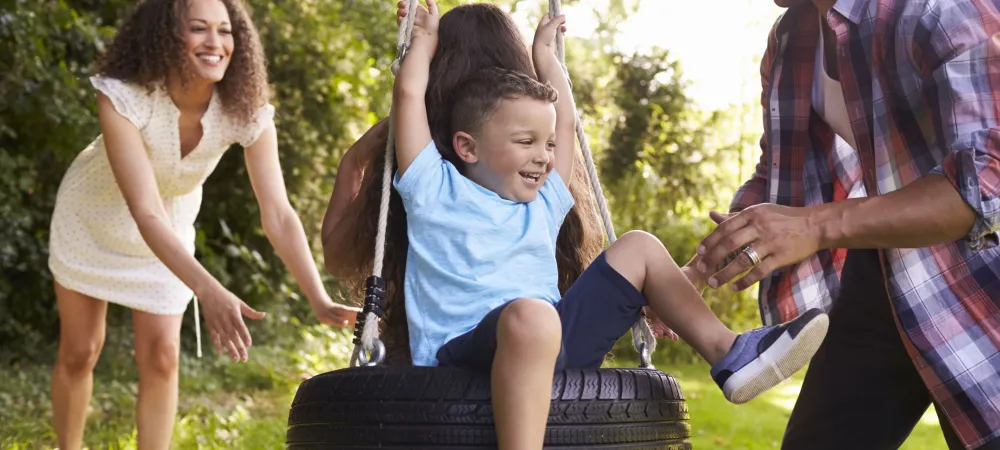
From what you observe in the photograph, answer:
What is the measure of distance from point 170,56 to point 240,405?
3173mm

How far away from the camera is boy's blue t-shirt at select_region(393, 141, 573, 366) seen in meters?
2.31

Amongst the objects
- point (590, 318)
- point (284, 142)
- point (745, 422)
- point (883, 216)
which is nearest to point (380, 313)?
point (590, 318)

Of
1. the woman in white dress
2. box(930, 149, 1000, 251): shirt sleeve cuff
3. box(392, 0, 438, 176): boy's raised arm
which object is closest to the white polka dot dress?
the woman in white dress

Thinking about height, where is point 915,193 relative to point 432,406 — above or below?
above

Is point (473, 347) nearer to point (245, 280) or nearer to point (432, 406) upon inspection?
point (432, 406)

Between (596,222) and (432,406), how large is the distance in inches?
42.1

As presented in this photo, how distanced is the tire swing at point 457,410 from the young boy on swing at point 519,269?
0.06 m

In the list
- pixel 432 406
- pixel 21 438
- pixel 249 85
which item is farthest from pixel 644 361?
pixel 21 438

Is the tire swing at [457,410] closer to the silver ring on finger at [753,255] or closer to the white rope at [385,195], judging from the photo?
the white rope at [385,195]

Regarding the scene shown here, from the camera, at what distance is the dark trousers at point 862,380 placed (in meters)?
2.31

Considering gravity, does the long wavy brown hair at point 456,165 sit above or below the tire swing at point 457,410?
above

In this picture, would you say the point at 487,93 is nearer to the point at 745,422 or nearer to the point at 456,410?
the point at 456,410

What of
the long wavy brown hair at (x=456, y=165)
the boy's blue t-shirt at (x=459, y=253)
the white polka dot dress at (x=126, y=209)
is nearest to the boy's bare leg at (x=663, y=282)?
the boy's blue t-shirt at (x=459, y=253)

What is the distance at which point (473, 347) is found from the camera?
2176 millimetres
